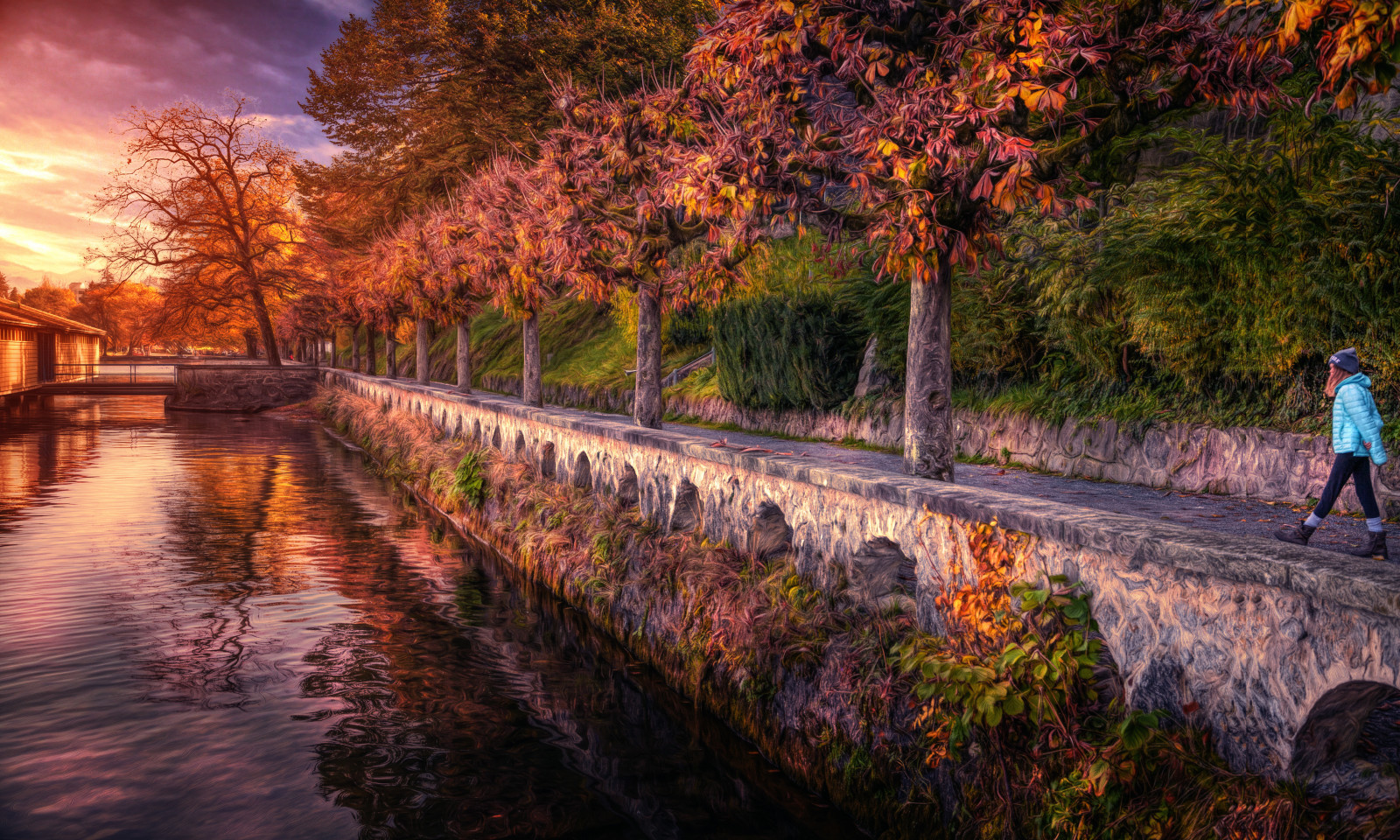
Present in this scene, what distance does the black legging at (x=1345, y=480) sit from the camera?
518 centimetres

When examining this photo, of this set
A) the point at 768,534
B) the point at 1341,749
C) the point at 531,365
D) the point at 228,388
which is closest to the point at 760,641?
the point at 768,534

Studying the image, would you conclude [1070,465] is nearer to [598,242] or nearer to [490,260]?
[598,242]

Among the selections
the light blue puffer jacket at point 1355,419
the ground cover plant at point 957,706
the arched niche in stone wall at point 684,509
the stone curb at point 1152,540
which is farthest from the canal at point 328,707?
the light blue puffer jacket at point 1355,419

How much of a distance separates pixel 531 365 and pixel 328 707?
12.4 m

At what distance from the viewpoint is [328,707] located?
7.76 metres

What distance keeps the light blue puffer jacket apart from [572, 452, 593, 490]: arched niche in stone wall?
883 centimetres

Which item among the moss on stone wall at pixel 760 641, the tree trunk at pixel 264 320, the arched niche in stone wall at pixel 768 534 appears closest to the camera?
the moss on stone wall at pixel 760 641

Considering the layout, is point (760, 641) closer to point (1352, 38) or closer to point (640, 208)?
point (1352, 38)

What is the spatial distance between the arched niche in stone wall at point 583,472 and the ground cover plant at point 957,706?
12.0 ft

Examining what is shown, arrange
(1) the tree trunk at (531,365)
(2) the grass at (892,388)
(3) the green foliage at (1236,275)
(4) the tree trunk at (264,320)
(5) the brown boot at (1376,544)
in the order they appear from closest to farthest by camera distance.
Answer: (5) the brown boot at (1376,544), (3) the green foliage at (1236,275), (2) the grass at (892,388), (1) the tree trunk at (531,365), (4) the tree trunk at (264,320)

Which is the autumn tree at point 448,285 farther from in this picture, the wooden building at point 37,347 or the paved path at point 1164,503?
the wooden building at point 37,347

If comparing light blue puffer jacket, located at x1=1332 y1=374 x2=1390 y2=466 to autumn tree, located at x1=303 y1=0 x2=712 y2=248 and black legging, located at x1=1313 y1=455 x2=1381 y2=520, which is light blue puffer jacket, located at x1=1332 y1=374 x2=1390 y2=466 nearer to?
black legging, located at x1=1313 y1=455 x2=1381 y2=520

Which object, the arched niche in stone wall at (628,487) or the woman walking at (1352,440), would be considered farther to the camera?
the arched niche in stone wall at (628,487)

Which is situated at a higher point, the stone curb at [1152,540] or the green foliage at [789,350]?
the green foliage at [789,350]
